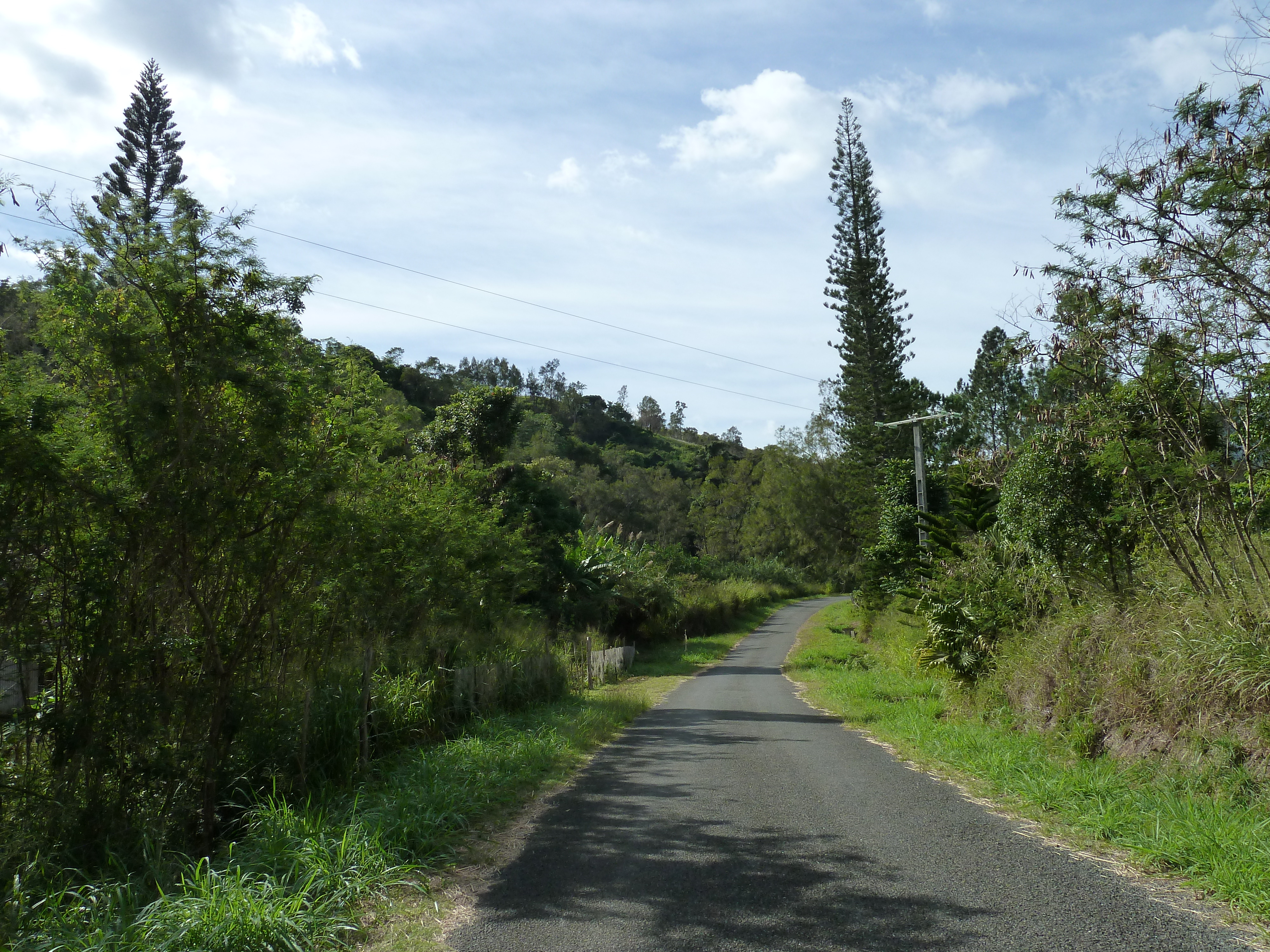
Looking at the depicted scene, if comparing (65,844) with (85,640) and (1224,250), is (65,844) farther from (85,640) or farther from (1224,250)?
(1224,250)

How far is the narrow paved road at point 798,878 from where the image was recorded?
452cm

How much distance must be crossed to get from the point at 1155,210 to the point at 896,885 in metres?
6.75

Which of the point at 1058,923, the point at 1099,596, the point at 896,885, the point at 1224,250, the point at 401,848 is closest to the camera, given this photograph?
the point at 1058,923

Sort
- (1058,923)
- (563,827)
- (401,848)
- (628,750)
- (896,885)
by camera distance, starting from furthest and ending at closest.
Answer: (628,750), (563,827), (401,848), (896,885), (1058,923)

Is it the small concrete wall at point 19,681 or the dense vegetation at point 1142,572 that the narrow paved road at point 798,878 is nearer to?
the dense vegetation at point 1142,572

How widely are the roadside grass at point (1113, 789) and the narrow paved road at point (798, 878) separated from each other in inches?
16.4

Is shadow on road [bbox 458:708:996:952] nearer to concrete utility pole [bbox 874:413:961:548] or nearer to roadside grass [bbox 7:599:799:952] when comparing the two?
roadside grass [bbox 7:599:799:952]

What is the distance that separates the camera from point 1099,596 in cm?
1014

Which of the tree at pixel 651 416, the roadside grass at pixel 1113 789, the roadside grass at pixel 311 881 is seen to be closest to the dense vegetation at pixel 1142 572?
the roadside grass at pixel 1113 789

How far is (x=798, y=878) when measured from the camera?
546 cm

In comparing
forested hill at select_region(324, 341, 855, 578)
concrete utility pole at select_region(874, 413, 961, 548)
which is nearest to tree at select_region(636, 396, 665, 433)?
forested hill at select_region(324, 341, 855, 578)

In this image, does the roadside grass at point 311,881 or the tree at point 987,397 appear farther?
the tree at point 987,397

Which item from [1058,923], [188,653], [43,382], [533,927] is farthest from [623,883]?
[43,382]

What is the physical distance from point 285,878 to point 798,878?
314 cm
